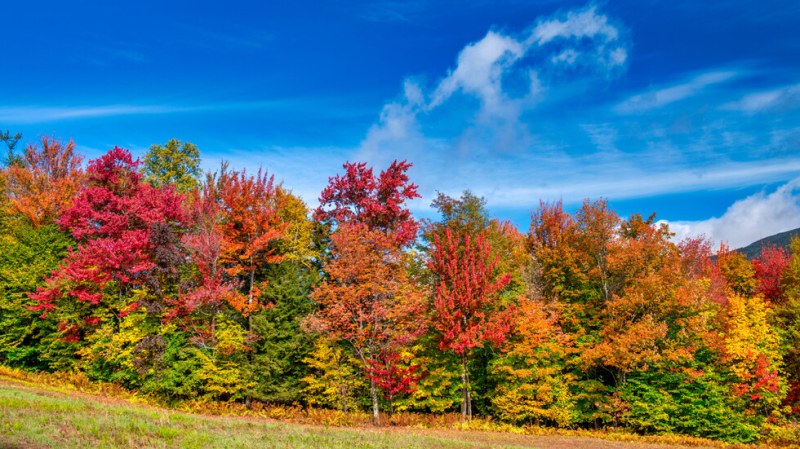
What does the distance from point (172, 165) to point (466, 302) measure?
34.4 m

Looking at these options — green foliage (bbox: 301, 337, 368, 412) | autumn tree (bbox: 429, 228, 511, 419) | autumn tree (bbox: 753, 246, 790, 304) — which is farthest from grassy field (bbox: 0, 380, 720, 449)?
autumn tree (bbox: 753, 246, 790, 304)

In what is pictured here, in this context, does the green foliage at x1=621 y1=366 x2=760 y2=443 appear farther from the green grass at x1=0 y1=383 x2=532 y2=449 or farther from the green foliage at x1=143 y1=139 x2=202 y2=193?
the green foliage at x1=143 y1=139 x2=202 y2=193

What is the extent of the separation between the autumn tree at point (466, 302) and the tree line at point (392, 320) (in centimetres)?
14

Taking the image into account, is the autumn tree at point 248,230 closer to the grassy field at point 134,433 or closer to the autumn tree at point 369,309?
the autumn tree at point 369,309

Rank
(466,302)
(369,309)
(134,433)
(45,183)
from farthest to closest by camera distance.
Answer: (45,183), (369,309), (466,302), (134,433)

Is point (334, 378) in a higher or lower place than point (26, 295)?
lower

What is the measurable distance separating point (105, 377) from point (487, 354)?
24572 millimetres

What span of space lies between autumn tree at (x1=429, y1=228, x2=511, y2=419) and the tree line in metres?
0.14

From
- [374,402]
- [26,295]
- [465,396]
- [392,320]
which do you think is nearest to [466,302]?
[392,320]

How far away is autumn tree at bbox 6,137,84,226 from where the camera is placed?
37094 millimetres

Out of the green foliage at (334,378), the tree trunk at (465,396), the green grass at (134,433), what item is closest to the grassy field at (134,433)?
the green grass at (134,433)

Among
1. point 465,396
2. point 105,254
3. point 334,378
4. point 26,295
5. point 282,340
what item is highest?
point 105,254

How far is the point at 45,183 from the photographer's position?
41469 mm

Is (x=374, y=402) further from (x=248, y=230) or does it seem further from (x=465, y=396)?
(x=248, y=230)
